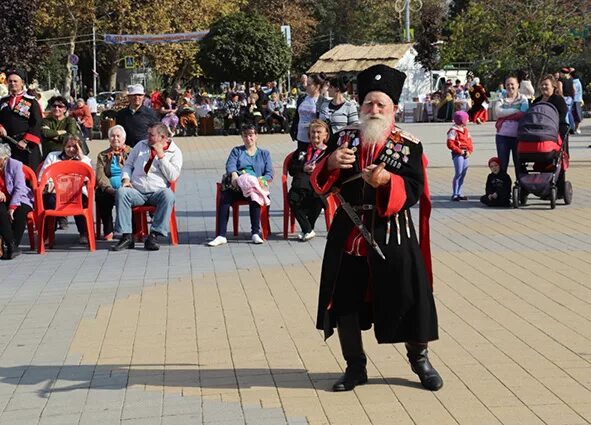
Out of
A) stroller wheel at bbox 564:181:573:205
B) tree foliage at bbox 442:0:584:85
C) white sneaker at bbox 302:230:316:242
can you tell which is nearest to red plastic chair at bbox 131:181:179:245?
white sneaker at bbox 302:230:316:242

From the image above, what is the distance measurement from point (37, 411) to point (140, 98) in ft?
25.4

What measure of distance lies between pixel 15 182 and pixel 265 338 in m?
5.29

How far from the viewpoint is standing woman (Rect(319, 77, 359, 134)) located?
519 inches

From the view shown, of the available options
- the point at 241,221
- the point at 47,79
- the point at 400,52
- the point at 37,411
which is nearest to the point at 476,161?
the point at 241,221

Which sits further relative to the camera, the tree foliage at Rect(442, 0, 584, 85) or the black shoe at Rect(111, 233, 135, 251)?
the tree foliage at Rect(442, 0, 584, 85)

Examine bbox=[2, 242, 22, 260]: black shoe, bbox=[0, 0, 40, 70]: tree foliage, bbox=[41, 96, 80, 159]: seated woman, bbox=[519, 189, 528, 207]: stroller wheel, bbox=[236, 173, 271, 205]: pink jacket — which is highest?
bbox=[0, 0, 40, 70]: tree foliage

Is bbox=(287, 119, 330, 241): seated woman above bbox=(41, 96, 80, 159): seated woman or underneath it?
underneath

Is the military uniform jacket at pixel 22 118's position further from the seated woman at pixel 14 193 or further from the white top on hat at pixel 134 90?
the seated woman at pixel 14 193

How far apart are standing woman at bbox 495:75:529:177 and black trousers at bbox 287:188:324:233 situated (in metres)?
3.65

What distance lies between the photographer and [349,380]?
20.5ft

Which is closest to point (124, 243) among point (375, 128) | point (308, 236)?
point (308, 236)

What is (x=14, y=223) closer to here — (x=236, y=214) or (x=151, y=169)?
(x=151, y=169)

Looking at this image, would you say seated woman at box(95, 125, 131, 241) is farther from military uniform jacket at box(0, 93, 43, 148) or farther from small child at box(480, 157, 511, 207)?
small child at box(480, 157, 511, 207)

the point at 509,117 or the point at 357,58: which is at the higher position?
the point at 357,58
